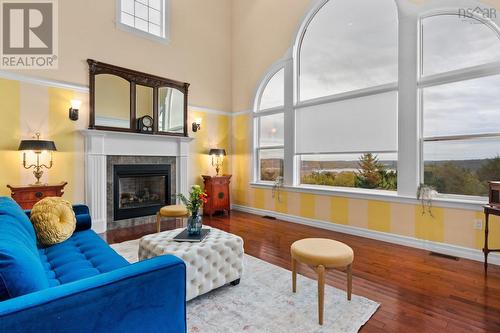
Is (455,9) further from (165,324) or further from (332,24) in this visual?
(165,324)

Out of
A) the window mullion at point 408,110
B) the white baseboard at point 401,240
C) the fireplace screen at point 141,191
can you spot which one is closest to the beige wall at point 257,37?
the window mullion at point 408,110

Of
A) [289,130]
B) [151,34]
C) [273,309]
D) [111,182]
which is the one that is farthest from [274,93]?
[273,309]

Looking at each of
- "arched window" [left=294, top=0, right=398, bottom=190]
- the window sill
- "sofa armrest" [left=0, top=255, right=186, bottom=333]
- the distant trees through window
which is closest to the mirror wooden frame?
"arched window" [left=294, top=0, right=398, bottom=190]

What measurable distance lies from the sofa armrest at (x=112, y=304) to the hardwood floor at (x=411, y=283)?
146 centimetres

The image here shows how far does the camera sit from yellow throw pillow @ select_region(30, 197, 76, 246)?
7.63 feet

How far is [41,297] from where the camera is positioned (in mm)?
1048

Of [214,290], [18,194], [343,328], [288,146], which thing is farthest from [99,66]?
[343,328]

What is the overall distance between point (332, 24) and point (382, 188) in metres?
3.08

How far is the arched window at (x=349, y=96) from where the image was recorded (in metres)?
4.05

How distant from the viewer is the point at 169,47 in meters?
5.43

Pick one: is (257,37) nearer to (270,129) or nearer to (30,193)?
(270,129)

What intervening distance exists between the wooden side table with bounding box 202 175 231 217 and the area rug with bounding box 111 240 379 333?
305 centimetres

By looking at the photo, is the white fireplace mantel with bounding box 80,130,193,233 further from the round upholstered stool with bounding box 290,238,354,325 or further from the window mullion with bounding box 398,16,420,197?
the window mullion with bounding box 398,16,420,197

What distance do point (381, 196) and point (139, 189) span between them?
442cm
